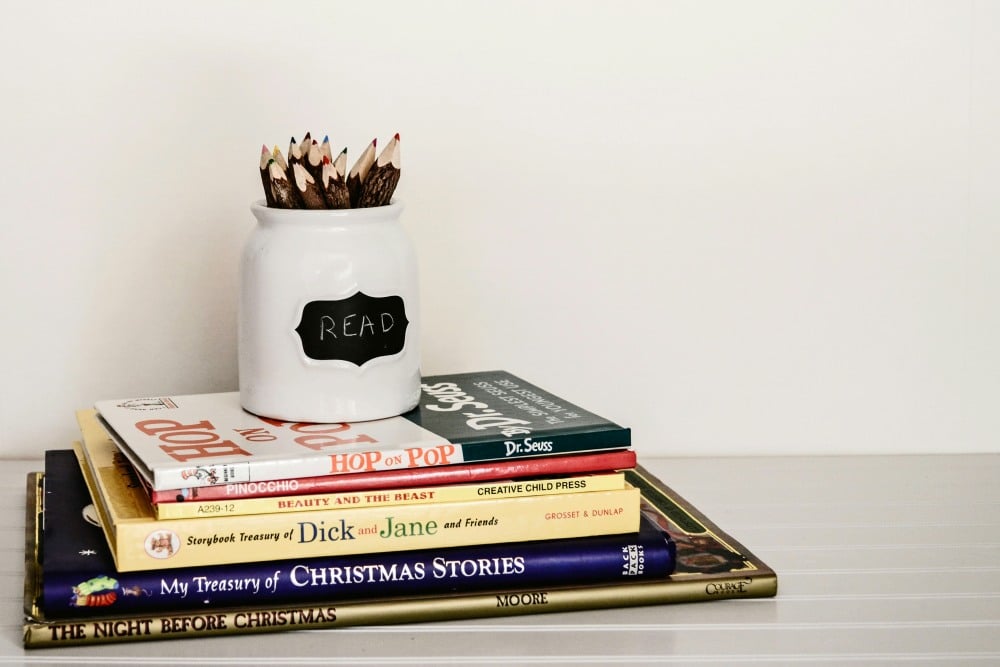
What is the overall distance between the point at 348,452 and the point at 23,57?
0.56 meters

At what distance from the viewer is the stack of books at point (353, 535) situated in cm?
72

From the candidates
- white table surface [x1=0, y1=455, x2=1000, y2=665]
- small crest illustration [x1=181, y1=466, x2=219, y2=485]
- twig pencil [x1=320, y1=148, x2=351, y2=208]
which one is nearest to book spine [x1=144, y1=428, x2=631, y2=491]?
small crest illustration [x1=181, y1=466, x2=219, y2=485]

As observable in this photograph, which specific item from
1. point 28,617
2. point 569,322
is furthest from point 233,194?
point 28,617

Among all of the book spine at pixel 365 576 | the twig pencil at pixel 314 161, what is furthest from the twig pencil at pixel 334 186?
the book spine at pixel 365 576

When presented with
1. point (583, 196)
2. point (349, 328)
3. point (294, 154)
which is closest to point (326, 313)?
point (349, 328)

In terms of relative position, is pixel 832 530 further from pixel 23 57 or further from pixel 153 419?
pixel 23 57

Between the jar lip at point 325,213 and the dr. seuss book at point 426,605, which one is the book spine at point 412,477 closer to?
the dr. seuss book at point 426,605

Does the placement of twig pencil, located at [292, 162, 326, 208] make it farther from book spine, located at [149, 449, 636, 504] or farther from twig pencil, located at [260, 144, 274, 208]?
book spine, located at [149, 449, 636, 504]

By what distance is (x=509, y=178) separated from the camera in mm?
1140

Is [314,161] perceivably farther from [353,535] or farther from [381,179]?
[353,535]

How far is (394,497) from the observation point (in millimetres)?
773

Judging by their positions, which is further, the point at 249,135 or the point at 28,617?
the point at 249,135

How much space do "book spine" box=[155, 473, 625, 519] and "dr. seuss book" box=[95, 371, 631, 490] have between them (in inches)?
0.6

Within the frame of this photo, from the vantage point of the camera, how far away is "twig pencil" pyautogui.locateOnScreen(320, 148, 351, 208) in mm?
861
